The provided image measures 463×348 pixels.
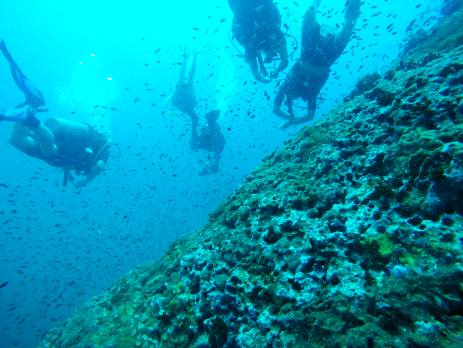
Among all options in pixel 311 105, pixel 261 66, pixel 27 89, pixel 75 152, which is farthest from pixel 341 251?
pixel 27 89

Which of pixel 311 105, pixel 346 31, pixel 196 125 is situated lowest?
pixel 311 105

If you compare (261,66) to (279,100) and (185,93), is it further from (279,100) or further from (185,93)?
(185,93)

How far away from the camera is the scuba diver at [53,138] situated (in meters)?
11.0

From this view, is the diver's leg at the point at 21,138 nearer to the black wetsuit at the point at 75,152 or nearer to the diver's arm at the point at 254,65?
the black wetsuit at the point at 75,152

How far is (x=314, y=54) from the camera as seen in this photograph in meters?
8.68

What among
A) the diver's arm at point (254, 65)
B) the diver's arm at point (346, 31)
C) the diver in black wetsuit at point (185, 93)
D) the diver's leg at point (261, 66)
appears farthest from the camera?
the diver in black wetsuit at point (185, 93)

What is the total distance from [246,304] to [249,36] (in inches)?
392

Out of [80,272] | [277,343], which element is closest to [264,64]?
[277,343]

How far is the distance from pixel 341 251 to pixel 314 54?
7.93 meters

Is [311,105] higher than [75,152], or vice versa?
[75,152]

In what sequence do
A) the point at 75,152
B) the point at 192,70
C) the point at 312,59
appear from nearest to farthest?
the point at 312,59 < the point at 75,152 < the point at 192,70

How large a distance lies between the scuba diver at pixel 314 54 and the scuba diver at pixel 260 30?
4.84 feet

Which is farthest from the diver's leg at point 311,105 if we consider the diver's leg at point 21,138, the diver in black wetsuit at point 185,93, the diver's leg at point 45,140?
the diver's leg at point 21,138

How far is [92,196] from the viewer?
9556 cm
